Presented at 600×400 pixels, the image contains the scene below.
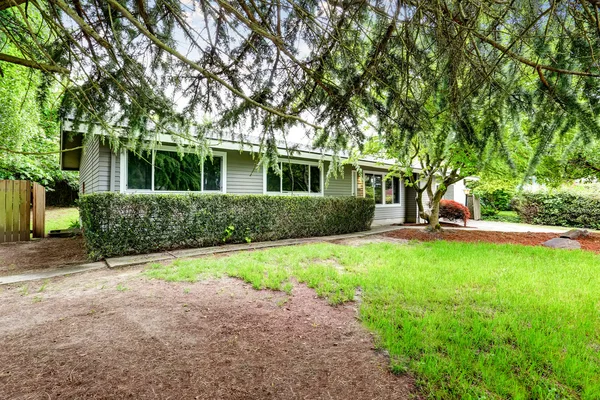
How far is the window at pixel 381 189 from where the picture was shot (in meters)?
13.5

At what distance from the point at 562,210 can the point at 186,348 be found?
19.4m

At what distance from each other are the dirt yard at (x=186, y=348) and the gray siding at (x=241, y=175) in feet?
17.7

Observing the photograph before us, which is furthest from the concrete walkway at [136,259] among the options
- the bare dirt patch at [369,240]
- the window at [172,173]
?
the window at [172,173]

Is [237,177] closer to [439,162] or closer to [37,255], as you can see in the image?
[37,255]

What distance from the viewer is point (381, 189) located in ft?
46.0

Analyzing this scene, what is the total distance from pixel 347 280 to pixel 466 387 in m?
2.39

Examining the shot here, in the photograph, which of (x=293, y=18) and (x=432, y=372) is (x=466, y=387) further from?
(x=293, y=18)

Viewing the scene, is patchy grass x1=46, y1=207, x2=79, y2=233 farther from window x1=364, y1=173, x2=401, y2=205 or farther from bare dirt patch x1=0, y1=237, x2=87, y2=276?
window x1=364, y1=173, x2=401, y2=205

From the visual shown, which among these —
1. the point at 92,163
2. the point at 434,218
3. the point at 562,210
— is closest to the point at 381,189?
the point at 434,218

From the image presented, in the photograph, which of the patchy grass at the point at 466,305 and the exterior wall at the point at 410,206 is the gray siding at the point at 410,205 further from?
the patchy grass at the point at 466,305

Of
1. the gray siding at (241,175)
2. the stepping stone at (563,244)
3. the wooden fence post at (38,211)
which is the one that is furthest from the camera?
the wooden fence post at (38,211)

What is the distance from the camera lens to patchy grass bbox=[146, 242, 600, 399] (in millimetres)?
2141

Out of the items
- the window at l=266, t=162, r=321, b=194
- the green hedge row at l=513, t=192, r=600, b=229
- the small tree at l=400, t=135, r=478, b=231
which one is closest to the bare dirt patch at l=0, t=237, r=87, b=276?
the window at l=266, t=162, r=321, b=194

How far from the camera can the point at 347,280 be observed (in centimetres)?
435
